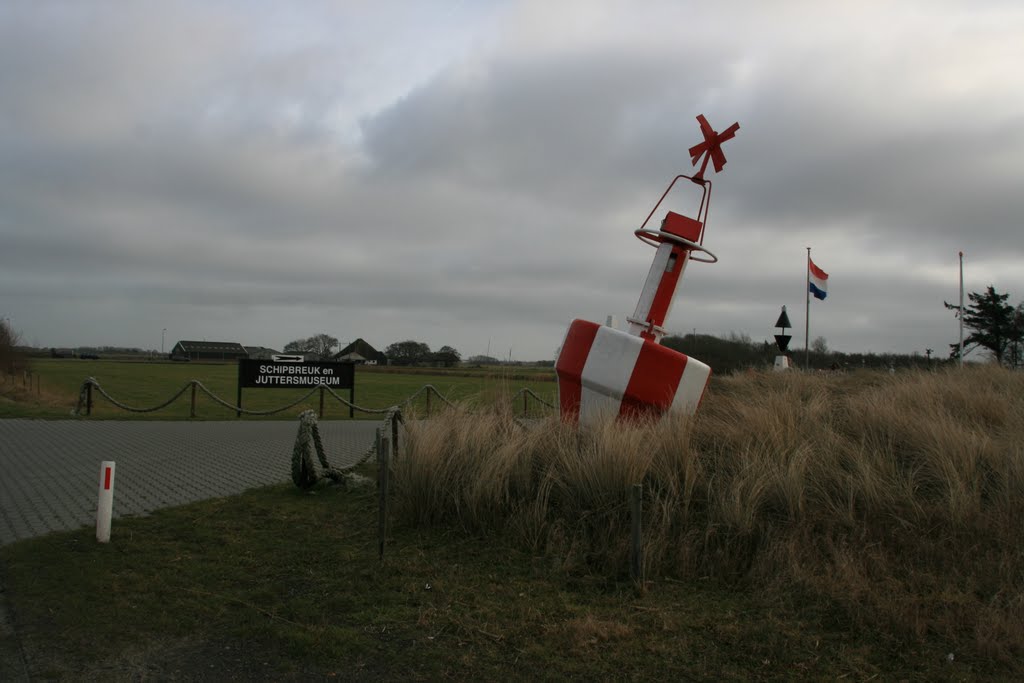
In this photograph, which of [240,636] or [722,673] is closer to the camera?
[722,673]

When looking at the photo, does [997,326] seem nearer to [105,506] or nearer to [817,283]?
[817,283]

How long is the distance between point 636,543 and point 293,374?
18.4m

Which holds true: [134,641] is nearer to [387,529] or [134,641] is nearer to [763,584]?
[387,529]

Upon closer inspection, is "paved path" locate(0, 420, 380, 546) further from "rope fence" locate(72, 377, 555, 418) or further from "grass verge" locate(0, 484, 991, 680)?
"grass verge" locate(0, 484, 991, 680)

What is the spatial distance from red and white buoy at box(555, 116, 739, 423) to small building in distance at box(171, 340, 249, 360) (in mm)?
128661

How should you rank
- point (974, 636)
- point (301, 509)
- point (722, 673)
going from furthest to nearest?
point (301, 509) → point (974, 636) → point (722, 673)

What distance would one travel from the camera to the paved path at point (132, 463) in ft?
24.5

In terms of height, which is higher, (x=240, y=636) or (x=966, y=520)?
(x=966, y=520)

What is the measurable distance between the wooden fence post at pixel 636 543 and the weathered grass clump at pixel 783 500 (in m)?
0.22

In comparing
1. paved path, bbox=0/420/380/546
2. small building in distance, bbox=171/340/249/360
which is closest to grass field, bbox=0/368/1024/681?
paved path, bbox=0/420/380/546

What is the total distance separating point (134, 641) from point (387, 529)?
2382 millimetres

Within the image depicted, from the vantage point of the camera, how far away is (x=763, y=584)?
15.8 feet

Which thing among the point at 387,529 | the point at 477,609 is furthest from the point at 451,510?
the point at 477,609

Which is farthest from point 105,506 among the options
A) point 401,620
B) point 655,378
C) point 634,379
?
point 655,378
